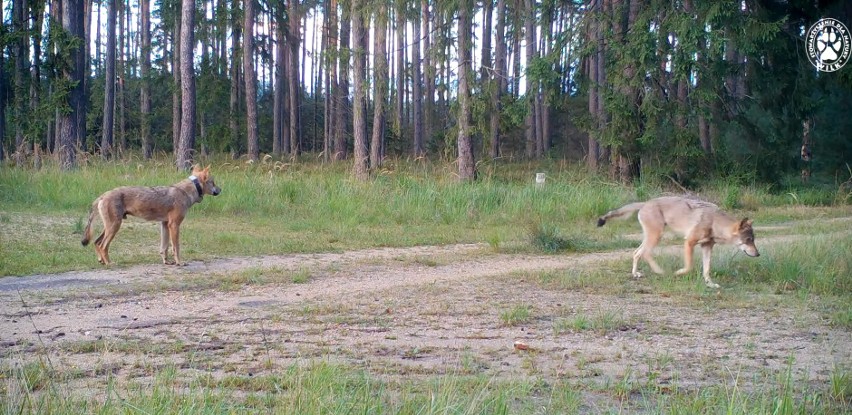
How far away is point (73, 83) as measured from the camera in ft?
86.6

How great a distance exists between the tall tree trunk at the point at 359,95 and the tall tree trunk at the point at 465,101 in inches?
124

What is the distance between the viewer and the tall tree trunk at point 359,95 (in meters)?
26.8

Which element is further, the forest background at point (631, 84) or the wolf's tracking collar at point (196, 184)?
the forest background at point (631, 84)

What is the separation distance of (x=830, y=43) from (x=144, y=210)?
682 inches

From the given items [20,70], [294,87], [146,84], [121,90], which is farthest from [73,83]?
[121,90]

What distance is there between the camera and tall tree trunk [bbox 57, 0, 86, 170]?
25.9 metres

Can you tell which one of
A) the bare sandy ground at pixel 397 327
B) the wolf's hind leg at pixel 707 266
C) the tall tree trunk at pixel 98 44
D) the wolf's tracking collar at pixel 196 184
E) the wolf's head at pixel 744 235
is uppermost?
the tall tree trunk at pixel 98 44

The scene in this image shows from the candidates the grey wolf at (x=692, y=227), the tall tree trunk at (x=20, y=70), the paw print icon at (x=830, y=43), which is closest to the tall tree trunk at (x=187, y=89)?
the tall tree trunk at (x=20, y=70)

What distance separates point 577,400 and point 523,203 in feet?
47.8

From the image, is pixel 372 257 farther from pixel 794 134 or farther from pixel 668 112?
pixel 794 134

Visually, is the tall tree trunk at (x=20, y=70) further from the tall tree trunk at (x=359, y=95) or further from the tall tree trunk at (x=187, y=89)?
the tall tree trunk at (x=359, y=95)

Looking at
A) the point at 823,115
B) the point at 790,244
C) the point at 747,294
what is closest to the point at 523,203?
the point at 790,244

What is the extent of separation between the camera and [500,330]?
26.8 ft

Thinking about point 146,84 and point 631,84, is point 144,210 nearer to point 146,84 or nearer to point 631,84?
point 631,84
